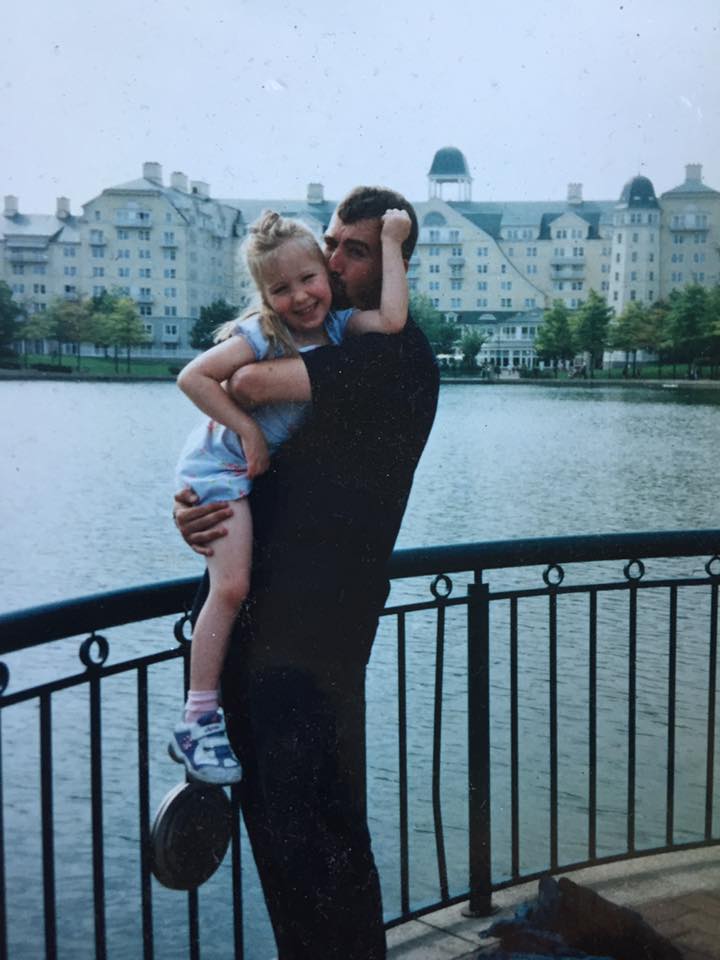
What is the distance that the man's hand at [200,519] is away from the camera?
6.10ft

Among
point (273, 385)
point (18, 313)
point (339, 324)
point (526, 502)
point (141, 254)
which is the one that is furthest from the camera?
point (526, 502)

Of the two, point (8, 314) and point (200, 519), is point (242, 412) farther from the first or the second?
point (8, 314)

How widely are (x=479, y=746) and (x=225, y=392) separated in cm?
122

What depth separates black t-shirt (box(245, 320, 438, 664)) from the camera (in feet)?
6.11

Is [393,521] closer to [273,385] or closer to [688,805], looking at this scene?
[273,385]

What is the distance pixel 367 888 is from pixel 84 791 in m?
5.99

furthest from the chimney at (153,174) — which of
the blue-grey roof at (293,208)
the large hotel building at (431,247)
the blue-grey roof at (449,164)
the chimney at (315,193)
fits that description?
the chimney at (315,193)

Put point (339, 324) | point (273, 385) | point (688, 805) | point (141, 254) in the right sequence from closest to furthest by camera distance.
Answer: point (273, 385), point (339, 324), point (688, 805), point (141, 254)

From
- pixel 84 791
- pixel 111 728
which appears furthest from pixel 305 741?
pixel 111 728

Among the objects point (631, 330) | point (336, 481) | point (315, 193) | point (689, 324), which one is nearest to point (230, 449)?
point (336, 481)

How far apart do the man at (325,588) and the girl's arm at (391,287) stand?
3 cm

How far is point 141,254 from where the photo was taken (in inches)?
276

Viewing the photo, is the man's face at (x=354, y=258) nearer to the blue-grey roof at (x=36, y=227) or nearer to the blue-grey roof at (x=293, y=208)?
the blue-grey roof at (x=293, y=208)

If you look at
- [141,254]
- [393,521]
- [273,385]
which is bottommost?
[393,521]
